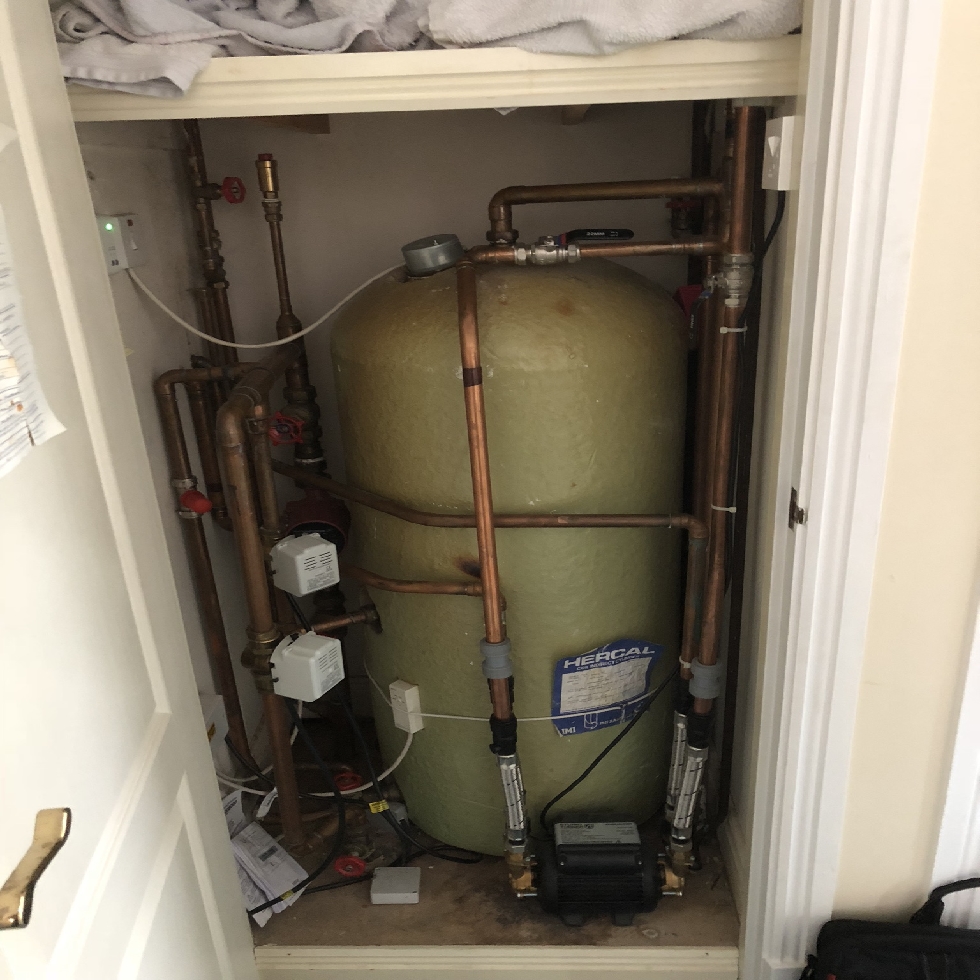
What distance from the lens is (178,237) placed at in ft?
4.91

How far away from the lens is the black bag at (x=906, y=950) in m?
1.07

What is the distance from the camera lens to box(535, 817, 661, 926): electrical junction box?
134 cm

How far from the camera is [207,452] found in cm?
150

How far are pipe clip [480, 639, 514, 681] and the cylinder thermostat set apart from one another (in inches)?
22.8

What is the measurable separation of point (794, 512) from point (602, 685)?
515mm

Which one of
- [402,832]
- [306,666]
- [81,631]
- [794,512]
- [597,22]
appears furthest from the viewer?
[402,832]

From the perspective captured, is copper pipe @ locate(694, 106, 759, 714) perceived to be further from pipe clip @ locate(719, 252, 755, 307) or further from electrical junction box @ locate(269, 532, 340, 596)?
electrical junction box @ locate(269, 532, 340, 596)

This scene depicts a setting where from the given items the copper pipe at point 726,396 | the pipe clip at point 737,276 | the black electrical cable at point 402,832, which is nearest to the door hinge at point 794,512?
the copper pipe at point 726,396

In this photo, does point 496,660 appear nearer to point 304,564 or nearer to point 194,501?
point 304,564

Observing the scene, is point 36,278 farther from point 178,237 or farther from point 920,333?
point 920,333

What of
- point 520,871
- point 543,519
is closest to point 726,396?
point 543,519

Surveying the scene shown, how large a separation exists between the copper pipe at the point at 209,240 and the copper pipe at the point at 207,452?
15 cm

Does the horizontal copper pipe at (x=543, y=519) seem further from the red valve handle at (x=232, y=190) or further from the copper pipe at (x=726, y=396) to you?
the red valve handle at (x=232, y=190)

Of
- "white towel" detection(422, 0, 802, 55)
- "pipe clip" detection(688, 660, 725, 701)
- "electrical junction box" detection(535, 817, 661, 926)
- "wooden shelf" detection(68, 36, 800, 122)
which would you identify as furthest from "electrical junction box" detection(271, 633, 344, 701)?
"white towel" detection(422, 0, 802, 55)
